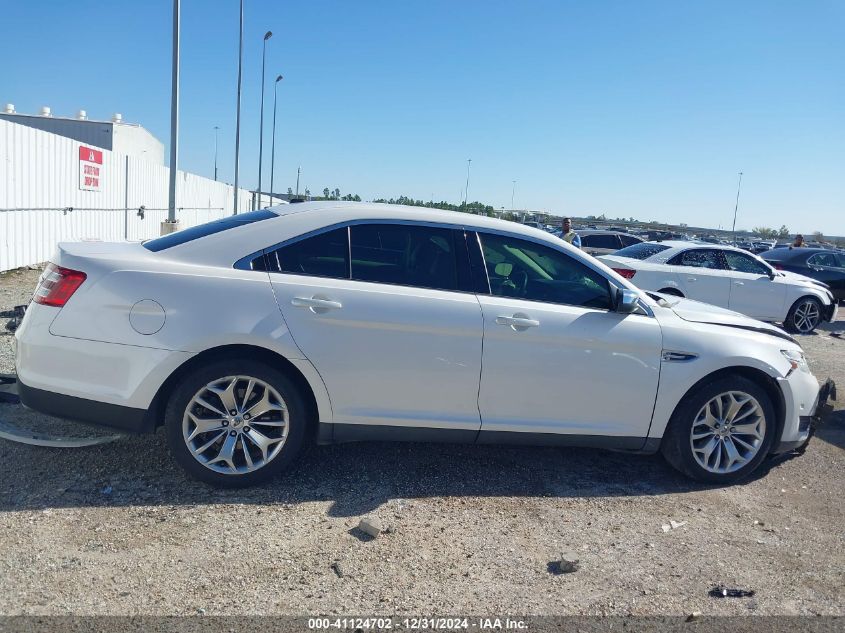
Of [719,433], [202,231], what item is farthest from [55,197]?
[719,433]

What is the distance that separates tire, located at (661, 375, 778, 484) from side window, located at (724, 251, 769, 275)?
8.19 metres

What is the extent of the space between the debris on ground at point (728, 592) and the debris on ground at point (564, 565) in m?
0.64

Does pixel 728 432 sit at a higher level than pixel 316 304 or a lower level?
lower

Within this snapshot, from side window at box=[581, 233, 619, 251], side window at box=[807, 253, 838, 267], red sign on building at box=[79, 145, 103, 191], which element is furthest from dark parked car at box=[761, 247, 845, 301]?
red sign on building at box=[79, 145, 103, 191]

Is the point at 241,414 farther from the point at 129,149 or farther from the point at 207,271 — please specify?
the point at 129,149

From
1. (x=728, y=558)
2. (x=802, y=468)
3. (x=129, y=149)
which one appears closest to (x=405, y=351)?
(x=728, y=558)

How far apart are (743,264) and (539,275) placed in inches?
367

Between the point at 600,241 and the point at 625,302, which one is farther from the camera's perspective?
the point at 600,241

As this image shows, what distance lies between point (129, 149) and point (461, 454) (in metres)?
41.1

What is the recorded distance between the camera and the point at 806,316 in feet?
41.7

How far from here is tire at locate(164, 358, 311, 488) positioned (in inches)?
157

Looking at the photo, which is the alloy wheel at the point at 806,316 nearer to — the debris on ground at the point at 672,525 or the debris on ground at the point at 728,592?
the debris on ground at the point at 672,525

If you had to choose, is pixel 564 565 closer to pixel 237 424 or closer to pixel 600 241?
pixel 237 424

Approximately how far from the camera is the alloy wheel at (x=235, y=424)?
4012mm
